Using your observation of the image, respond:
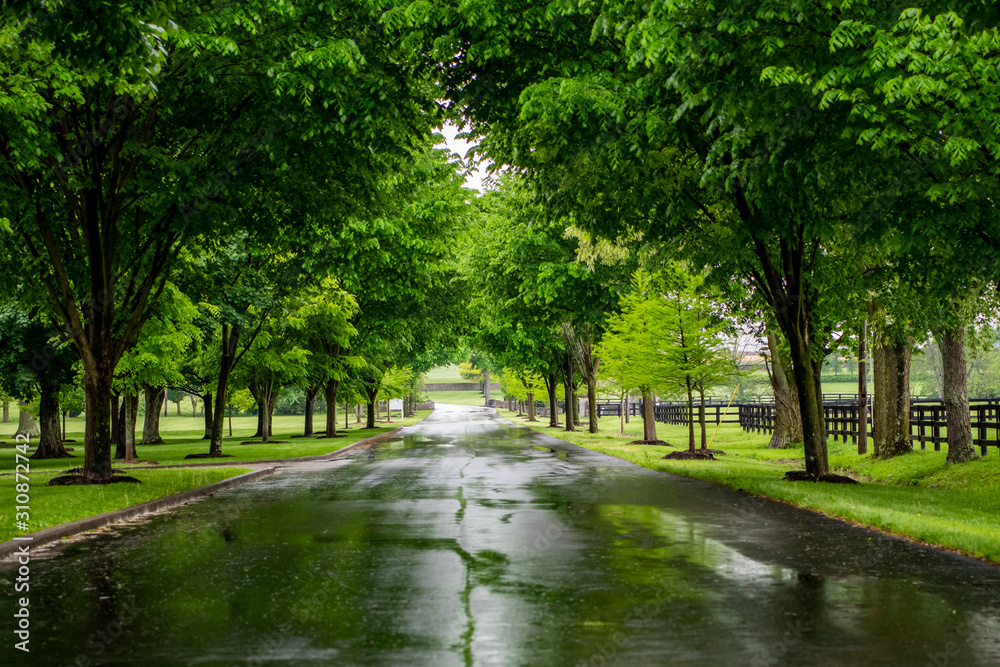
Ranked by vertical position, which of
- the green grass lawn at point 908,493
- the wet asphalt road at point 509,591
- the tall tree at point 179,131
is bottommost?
the green grass lawn at point 908,493

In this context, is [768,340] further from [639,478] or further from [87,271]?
[87,271]

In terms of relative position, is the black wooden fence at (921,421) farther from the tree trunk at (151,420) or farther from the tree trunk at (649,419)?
the tree trunk at (151,420)

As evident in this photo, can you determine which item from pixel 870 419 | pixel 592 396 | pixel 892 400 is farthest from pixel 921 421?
pixel 592 396

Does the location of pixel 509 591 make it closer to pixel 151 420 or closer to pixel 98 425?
pixel 98 425

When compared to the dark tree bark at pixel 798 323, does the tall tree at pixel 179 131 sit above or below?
above

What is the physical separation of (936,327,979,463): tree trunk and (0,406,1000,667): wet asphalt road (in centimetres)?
1003

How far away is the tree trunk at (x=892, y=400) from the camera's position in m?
22.1

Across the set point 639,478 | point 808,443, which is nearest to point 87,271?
point 639,478

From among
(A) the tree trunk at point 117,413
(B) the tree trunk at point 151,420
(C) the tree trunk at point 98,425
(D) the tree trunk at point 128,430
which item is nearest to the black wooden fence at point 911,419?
(C) the tree trunk at point 98,425

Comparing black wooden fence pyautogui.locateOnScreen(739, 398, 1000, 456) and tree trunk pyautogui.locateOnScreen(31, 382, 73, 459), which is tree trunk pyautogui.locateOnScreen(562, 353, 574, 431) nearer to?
black wooden fence pyautogui.locateOnScreen(739, 398, 1000, 456)

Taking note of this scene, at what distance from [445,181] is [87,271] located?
59.1ft

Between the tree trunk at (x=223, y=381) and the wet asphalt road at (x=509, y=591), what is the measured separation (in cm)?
1542

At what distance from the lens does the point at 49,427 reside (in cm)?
3191

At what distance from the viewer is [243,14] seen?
12.8 m
